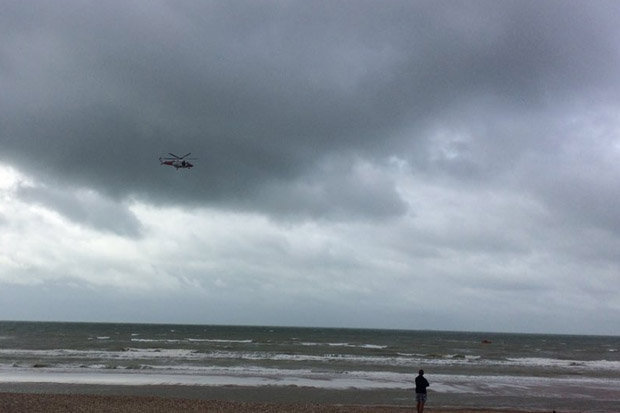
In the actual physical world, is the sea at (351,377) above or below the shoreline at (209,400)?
below

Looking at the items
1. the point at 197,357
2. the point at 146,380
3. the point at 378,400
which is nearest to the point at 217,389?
the point at 146,380

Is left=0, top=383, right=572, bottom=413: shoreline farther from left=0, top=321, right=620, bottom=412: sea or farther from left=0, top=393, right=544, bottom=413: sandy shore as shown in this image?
left=0, top=321, right=620, bottom=412: sea

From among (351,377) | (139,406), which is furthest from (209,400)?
(351,377)

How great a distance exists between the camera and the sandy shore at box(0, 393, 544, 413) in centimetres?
1917

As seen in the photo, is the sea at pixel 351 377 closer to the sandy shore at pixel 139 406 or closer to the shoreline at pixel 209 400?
the shoreline at pixel 209 400

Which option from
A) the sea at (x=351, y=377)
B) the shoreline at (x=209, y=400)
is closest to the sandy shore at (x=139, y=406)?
the shoreline at (x=209, y=400)

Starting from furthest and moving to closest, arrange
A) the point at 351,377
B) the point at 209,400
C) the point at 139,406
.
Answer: the point at 351,377
the point at 209,400
the point at 139,406

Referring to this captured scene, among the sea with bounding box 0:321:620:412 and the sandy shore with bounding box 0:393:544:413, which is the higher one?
the sandy shore with bounding box 0:393:544:413

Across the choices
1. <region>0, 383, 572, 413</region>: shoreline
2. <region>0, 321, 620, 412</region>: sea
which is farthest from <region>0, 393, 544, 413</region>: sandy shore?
<region>0, 321, 620, 412</region>: sea

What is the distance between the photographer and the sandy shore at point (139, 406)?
62.9 ft

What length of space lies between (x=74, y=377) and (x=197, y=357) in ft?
57.6

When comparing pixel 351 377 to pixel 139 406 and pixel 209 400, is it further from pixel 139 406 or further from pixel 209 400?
pixel 139 406

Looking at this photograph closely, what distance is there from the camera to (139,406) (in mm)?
20188

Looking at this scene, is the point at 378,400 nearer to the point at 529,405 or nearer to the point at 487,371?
the point at 529,405
